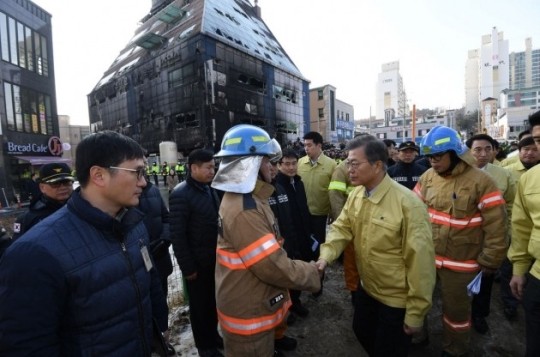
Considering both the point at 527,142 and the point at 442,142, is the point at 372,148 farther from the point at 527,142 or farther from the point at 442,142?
the point at 527,142

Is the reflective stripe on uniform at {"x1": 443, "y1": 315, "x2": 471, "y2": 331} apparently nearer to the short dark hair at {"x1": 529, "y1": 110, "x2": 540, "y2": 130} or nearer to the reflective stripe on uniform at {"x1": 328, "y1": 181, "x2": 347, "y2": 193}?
the short dark hair at {"x1": 529, "y1": 110, "x2": 540, "y2": 130}

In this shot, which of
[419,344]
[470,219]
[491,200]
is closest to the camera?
[491,200]

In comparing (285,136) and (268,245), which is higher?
(285,136)

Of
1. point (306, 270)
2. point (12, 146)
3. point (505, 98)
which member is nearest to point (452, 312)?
point (306, 270)

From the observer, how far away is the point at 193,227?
122 inches

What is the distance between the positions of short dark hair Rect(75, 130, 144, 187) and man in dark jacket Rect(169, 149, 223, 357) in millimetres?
1583

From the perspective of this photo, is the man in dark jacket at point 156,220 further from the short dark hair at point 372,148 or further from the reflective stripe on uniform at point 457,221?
the reflective stripe on uniform at point 457,221

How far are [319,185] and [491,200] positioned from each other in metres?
2.52

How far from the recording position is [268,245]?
6.04 feet

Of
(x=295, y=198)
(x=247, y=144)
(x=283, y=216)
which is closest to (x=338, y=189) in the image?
(x=295, y=198)

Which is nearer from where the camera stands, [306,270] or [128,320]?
[128,320]

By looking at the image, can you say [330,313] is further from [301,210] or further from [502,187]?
[502,187]

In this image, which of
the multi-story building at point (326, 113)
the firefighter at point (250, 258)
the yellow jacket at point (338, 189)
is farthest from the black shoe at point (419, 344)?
the multi-story building at point (326, 113)

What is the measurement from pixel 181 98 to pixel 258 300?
30862mm
